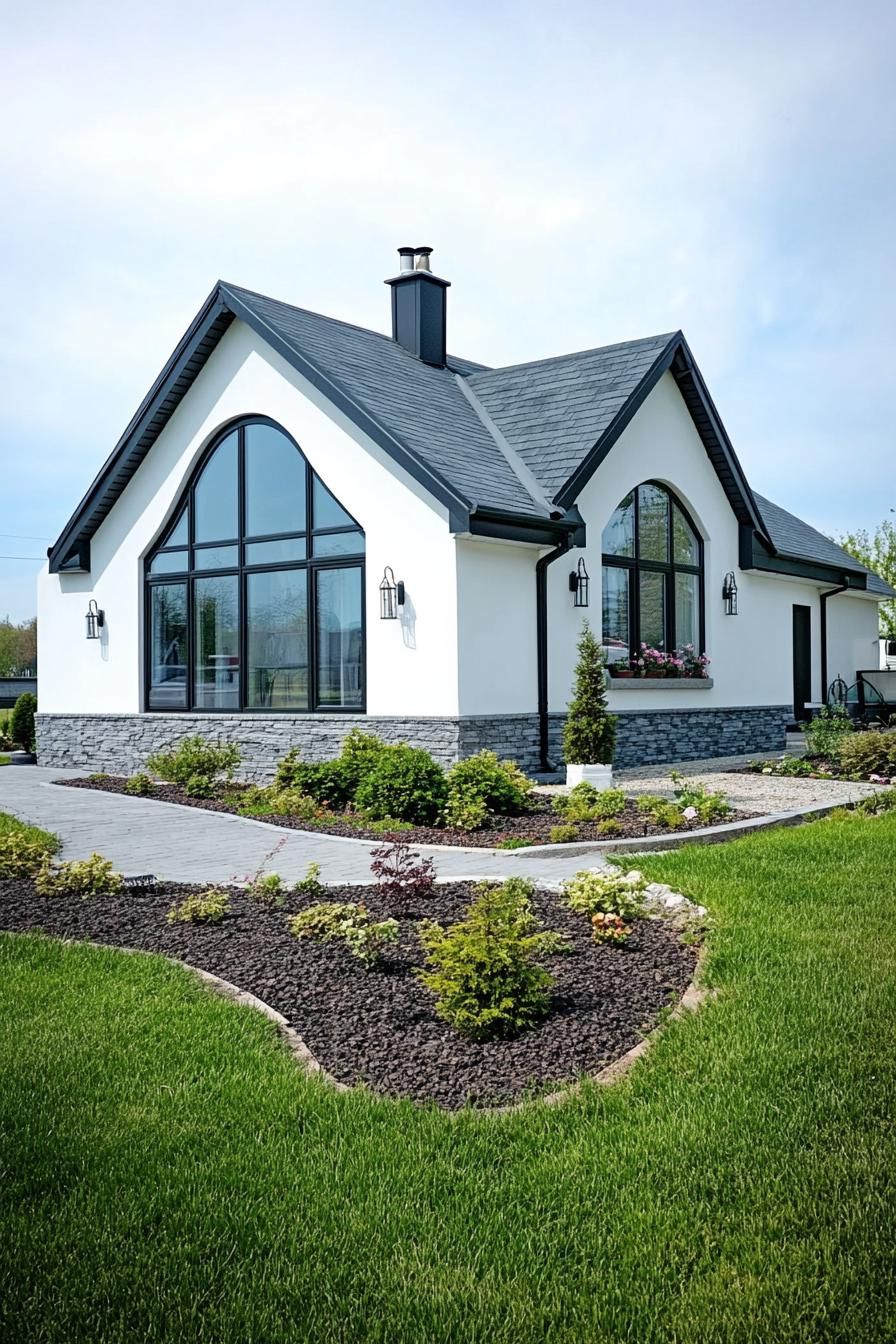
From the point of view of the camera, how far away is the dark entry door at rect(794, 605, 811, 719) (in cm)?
2127

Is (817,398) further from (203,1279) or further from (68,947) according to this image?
(203,1279)

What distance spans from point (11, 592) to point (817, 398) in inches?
2191

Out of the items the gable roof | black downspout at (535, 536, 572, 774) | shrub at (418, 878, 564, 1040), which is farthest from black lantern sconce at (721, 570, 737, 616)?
shrub at (418, 878, 564, 1040)

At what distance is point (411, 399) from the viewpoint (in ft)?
50.5

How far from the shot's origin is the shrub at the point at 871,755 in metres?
14.8

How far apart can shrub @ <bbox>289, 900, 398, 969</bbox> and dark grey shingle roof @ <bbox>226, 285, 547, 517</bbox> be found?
24.0ft

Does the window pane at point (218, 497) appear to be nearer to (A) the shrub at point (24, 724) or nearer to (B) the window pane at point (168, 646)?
(B) the window pane at point (168, 646)

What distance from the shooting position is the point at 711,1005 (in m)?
4.84

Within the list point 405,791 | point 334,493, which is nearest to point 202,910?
point 405,791

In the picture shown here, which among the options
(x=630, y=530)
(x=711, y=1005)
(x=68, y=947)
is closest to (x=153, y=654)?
(x=630, y=530)

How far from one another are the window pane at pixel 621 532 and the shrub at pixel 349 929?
10.4 metres

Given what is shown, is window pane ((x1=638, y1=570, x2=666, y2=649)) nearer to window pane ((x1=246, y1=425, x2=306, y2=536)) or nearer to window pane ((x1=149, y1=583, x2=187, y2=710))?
window pane ((x1=246, y1=425, x2=306, y2=536))

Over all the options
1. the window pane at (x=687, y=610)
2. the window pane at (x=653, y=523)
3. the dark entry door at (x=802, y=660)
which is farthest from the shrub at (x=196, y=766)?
the dark entry door at (x=802, y=660)

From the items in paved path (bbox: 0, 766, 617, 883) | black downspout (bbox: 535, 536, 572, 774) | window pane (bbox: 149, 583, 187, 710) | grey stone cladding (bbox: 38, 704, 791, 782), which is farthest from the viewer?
window pane (bbox: 149, 583, 187, 710)
